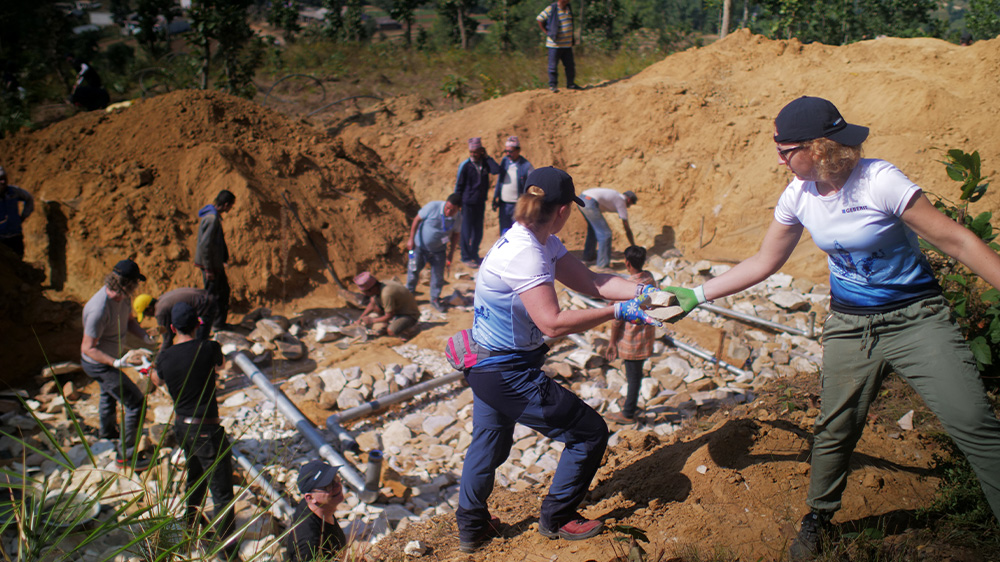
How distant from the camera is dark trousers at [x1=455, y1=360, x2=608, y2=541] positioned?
2900mm

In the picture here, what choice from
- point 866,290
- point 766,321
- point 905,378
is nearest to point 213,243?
point 766,321

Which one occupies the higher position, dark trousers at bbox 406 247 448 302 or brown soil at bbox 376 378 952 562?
brown soil at bbox 376 378 952 562

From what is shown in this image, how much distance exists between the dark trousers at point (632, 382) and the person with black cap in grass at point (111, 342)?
12.8 ft

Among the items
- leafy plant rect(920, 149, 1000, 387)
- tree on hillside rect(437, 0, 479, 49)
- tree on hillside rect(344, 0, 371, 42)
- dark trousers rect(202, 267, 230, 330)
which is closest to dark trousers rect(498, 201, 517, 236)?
dark trousers rect(202, 267, 230, 330)

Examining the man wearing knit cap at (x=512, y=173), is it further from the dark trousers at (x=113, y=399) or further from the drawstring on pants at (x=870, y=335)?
the drawstring on pants at (x=870, y=335)

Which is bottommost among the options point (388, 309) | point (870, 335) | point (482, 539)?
point (388, 309)

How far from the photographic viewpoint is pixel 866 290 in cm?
271

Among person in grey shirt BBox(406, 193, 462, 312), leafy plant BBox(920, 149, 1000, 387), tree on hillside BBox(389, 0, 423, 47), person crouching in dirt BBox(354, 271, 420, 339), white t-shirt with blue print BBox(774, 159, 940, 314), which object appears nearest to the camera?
white t-shirt with blue print BBox(774, 159, 940, 314)

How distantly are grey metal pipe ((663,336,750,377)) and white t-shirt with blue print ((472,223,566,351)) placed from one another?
399 cm

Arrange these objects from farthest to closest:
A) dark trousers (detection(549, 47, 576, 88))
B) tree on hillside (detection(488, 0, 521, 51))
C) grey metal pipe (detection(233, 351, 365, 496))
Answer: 1. tree on hillside (detection(488, 0, 521, 51))
2. dark trousers (detection(549, 47, 576, 88))
3. grey metal pipe (detection(233, 351, 365, 496))

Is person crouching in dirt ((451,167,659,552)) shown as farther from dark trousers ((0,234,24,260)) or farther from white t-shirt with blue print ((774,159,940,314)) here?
dark trousers ((0,234,24,260))

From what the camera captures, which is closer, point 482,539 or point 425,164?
point 482,539

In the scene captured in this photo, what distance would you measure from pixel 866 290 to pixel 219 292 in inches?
273

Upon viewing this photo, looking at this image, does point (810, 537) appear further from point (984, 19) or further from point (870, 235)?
point (984, 19)
